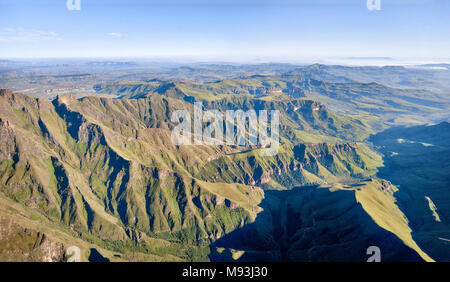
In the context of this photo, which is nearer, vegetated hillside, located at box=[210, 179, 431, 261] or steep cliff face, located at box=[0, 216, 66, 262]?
steep cliff face, located at box=[0, 216, 66, 262]

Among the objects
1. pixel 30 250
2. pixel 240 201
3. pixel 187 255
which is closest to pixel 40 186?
pixel 30 250

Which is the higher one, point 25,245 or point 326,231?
point 25,245

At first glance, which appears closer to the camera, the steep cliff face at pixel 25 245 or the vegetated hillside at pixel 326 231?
the steep cliff face at pixel 25 245

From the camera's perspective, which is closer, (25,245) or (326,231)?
(25,245)
